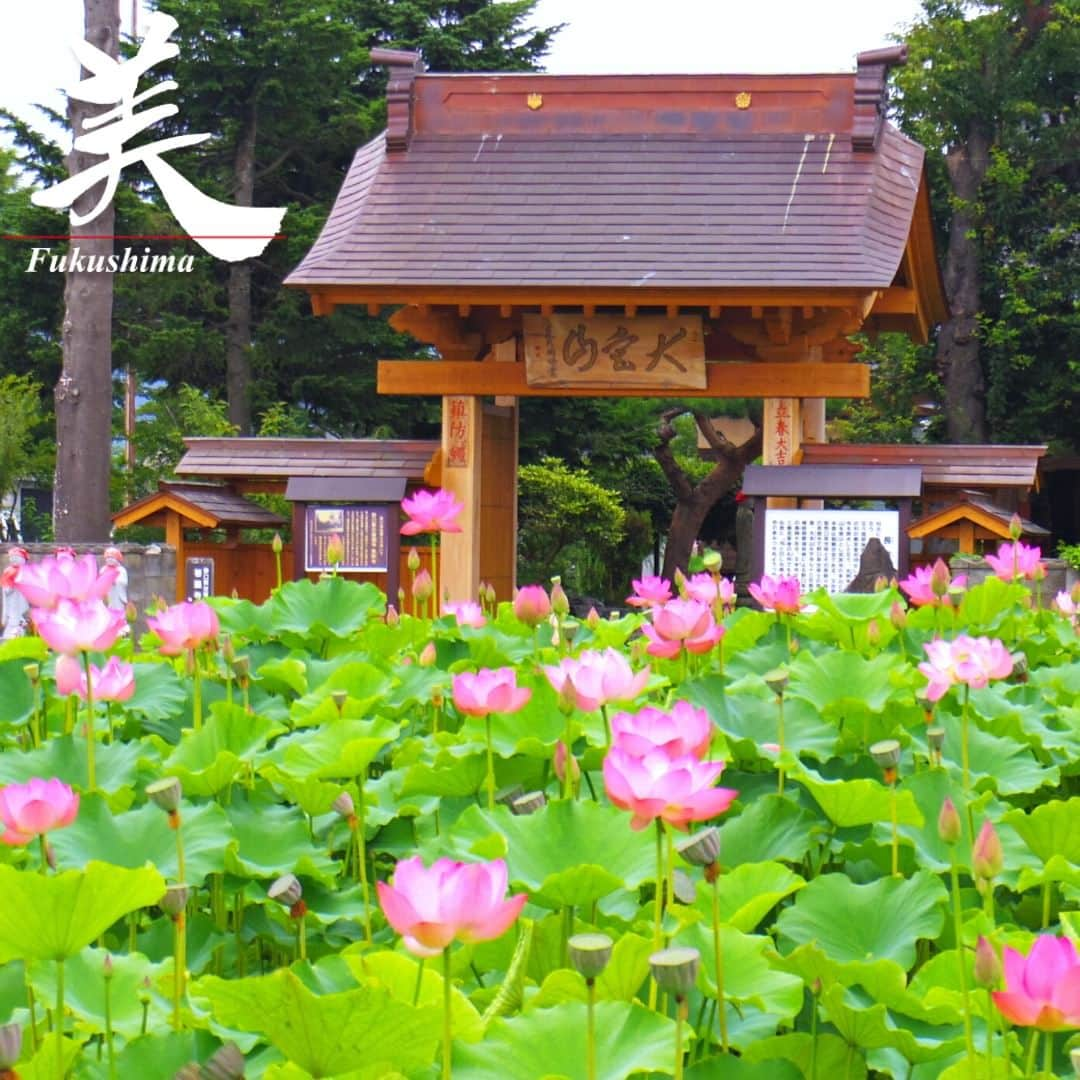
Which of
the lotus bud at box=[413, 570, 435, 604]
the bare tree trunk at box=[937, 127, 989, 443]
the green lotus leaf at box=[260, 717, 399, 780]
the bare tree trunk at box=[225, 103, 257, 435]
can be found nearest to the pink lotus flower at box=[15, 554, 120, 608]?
the green lotus leaf at box=[260, 717, 399, 780]

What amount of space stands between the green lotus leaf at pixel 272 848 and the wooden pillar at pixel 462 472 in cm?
781

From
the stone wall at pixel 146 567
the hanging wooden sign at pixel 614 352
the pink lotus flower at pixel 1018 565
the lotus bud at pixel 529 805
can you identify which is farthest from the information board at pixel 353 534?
the lotus bud at pixel 529 805

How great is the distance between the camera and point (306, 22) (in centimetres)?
1655

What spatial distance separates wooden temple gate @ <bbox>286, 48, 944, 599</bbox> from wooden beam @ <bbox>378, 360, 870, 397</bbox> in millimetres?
13

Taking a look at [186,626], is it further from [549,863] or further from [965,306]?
[965,306]

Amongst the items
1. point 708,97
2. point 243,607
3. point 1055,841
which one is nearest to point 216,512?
point 708,97

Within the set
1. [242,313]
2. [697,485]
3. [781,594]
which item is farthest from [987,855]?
[242,313]

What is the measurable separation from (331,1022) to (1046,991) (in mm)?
379

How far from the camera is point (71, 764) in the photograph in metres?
1.59

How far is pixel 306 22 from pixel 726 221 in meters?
8.69

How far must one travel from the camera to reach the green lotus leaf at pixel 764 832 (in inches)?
53.6

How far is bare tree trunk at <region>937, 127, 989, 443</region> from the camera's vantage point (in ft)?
49.0

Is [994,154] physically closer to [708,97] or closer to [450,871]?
[708,97]

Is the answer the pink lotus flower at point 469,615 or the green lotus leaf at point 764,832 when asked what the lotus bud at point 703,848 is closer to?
the green lotus leaf at point 764,832
